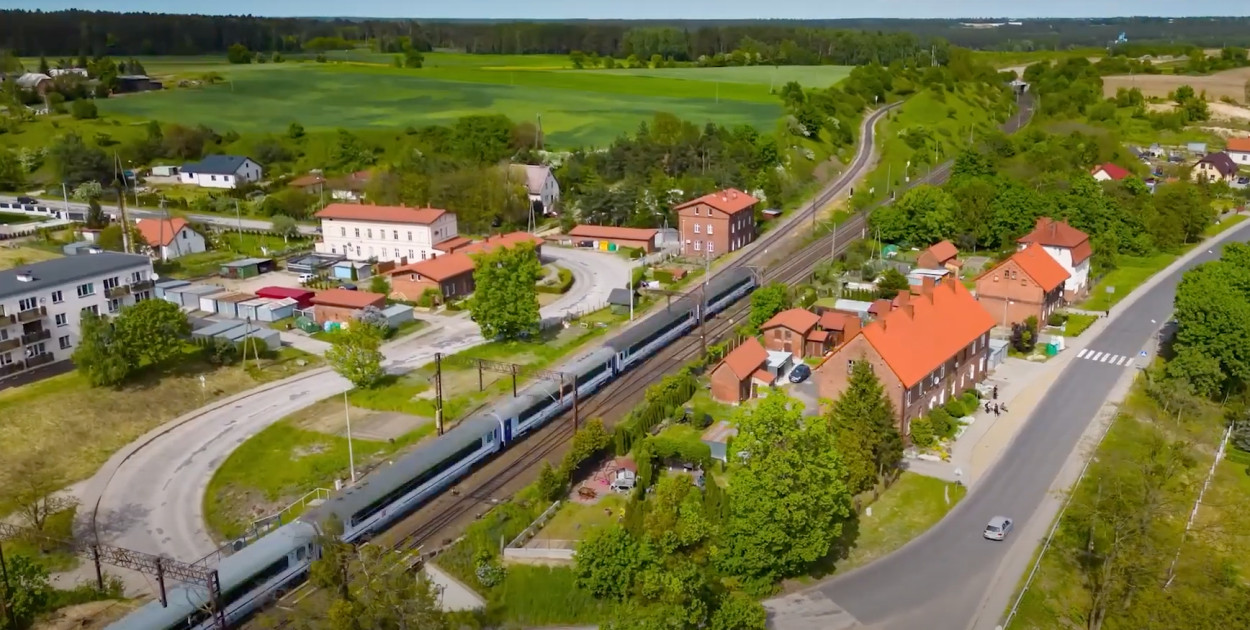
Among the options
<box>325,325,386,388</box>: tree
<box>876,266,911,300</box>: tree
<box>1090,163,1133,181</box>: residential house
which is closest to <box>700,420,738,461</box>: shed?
<box>325,325,386,388</box>: tree

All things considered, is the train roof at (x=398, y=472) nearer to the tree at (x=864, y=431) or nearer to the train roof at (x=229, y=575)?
the train roof at (x=229, y=575)

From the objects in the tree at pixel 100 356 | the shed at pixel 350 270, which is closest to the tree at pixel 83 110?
the shed at pixel 350 270

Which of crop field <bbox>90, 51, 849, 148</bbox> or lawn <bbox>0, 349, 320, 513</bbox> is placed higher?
crop field <bbox>90, 51, 849, 148</bbox>

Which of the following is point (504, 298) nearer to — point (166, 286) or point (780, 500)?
point (166, 286)

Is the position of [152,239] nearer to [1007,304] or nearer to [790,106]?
[1007,304]

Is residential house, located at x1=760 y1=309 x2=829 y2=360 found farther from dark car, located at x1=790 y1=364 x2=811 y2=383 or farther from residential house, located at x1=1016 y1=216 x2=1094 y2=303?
residential house, located at x1=1016 y1=216 x2=1094 y2=303

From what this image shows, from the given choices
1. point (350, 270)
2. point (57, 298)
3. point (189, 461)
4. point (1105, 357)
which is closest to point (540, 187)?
point (350, 270)

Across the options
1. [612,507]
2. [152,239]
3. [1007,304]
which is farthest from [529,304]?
[152,239]
